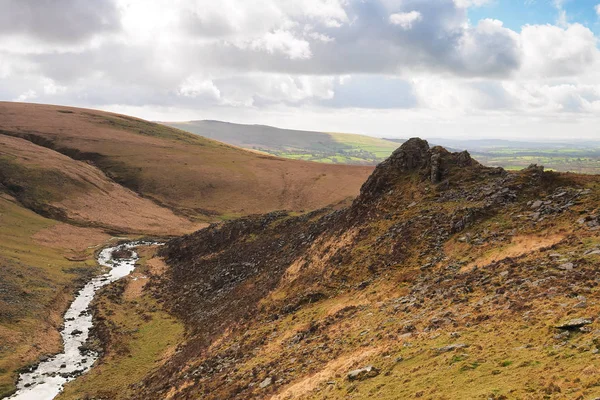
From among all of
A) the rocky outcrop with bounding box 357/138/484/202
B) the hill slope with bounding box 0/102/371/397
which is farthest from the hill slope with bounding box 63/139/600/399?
the hill slope with bounding box 0/102/371/397

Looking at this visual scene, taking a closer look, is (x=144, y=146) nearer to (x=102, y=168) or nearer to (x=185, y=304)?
(x=102, y=168)

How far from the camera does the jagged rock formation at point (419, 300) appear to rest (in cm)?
1786

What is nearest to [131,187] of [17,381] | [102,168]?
[102,168]

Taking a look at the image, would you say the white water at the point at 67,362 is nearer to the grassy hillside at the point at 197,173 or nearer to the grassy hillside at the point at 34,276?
the grassy hillside at the point at 34,276

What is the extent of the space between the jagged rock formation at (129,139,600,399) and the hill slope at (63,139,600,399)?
0.35ft

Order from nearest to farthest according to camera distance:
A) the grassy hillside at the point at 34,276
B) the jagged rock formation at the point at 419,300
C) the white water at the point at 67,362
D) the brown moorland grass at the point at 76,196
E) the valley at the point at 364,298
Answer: the jagged rock formation at the point at 419,300 < the valley at the point at 364,298 < the white water at the point at 67,362 < the grassy hillside at the point at 34,276 < the brown moorland grass at the point at 76,196

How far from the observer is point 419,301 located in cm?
2769

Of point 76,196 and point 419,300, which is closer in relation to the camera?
point 419,300

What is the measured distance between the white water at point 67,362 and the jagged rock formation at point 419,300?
10.5 metres

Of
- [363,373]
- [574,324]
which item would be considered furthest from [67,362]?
[574,324]

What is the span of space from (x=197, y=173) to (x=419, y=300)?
142163 millimetres

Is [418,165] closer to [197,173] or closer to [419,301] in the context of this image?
[419,301]

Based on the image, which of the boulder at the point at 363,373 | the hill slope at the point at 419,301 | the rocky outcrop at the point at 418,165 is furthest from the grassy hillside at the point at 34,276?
the rocky outcrop at the point at 418,165

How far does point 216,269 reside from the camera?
6494 centimetres
